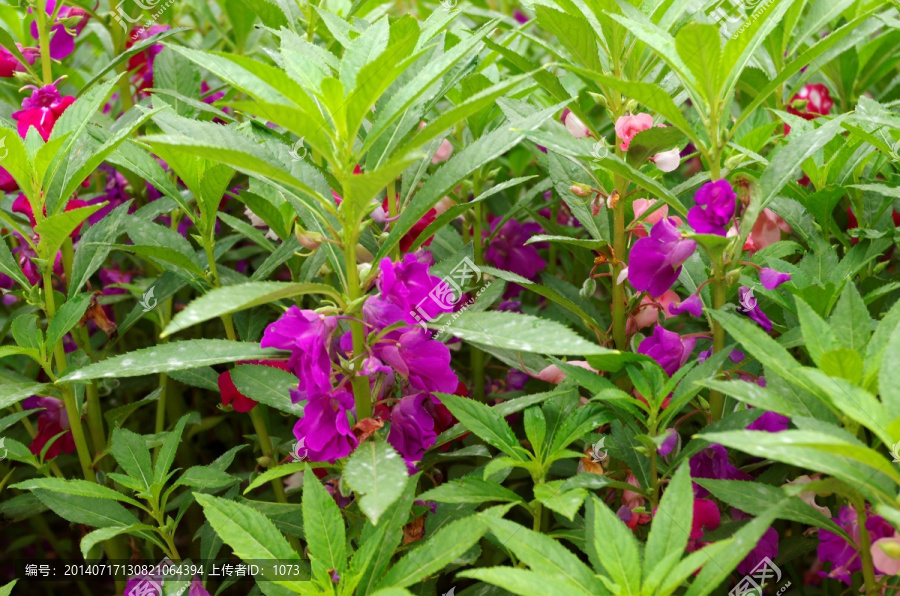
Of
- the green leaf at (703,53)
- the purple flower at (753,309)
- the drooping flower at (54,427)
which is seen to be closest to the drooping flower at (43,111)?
the drooping flower at (54,427)

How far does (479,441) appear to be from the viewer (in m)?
1.58

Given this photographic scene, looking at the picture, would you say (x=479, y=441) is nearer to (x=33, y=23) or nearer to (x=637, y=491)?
(x=637, y=491)

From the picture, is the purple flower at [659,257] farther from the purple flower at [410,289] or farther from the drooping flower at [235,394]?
the drooping flower at [235,394]

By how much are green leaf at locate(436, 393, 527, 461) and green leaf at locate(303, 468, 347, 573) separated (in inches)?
8.6

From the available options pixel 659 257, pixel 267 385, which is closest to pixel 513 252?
pixel 659 257

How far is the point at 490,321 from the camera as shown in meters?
1.05

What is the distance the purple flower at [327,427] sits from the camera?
1.09 m

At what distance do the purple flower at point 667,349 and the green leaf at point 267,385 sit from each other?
571 mm

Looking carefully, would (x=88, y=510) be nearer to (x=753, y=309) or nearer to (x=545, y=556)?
(x=545, y=556)

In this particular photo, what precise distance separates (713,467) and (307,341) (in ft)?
2.27

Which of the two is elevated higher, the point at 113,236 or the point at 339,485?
the point at 113,236

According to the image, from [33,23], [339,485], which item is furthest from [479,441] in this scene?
[33,23]

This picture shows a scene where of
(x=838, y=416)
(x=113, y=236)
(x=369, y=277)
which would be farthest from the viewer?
(x=113, y=236)

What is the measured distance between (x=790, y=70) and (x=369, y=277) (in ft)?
2.37
